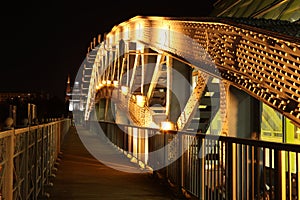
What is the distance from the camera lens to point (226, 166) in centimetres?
691

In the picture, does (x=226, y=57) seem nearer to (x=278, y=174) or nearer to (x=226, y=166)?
(x=226, y=166)

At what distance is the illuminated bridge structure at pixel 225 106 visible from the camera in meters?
6.01

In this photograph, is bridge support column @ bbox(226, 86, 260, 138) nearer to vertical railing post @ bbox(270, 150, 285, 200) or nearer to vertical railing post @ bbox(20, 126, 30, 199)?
vertical railing post @ bbox(20, 126, 30, 199)

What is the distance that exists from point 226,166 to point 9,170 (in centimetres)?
297

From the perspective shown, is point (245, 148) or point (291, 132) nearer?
point (245, 148)

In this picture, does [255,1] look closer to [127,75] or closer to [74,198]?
[74,198]

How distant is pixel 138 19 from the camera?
28.0m

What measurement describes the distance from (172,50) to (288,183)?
1939cm

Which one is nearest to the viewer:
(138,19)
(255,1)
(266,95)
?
(266,95)

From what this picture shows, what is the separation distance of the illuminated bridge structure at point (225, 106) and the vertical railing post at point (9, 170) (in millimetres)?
2882

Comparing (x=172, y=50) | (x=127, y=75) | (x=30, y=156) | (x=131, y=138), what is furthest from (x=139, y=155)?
(x=127, y=75)

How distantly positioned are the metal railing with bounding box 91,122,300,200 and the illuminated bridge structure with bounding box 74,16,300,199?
1 centimetres

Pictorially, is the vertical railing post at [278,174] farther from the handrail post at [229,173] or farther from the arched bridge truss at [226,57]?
the arched bridge truss at [226,57]

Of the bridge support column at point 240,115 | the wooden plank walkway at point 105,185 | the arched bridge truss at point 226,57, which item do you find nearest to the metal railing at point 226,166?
the wooden plank walkway at point 105,185
